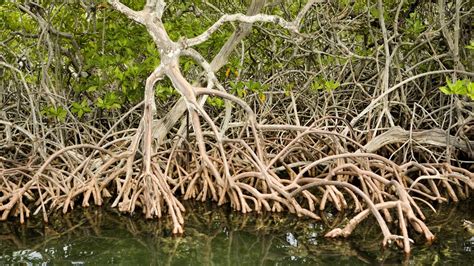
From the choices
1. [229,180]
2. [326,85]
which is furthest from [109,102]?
[326,85]

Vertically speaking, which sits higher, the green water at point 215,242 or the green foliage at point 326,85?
the green foliage at point 326,85

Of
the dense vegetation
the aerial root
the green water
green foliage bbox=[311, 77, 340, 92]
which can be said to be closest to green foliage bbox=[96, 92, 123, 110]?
the dense vegetation

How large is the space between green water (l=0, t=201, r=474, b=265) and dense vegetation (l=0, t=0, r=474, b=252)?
0.13 metres

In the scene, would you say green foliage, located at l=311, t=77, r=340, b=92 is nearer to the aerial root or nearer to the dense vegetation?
the dense vegetation

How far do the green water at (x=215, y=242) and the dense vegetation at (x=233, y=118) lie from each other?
0.42 feet

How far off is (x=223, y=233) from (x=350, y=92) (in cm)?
309

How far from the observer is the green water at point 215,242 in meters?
3.58

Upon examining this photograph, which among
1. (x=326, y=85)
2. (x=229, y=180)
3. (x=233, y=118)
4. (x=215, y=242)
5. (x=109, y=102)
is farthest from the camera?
(x=233, y=118)

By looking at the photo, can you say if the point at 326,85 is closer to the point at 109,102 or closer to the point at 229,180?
the point at 229,180

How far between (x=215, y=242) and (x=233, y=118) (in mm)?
2845

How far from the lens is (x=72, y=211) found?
4.66m

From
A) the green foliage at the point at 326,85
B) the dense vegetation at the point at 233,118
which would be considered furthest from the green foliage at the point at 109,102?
the green foliage at the point at 326,85

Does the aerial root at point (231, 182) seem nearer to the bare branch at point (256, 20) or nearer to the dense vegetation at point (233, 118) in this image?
the dense vegetation at point (233, 118)

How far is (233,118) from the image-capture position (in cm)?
666
